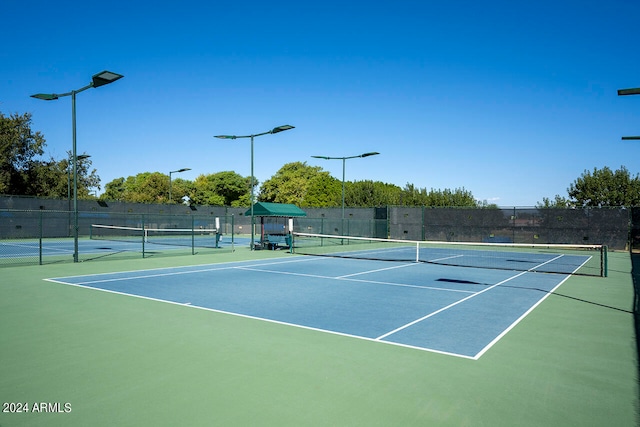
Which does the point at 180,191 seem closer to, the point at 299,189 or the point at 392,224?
the point at 299,189

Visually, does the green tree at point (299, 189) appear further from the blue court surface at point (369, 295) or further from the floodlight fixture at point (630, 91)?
the floodlight fixture at point (630, 91)

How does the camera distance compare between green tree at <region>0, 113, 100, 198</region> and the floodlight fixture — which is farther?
green tree at <region>0, 113, 100, 198</region>

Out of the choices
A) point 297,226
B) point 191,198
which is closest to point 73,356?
point 297,226

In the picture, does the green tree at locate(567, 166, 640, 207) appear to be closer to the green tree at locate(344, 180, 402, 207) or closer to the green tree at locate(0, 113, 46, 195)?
the green tree at locate(344, 180, 402, 207)

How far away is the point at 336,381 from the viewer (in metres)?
5.06

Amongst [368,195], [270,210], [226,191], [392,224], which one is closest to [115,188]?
[226,191]

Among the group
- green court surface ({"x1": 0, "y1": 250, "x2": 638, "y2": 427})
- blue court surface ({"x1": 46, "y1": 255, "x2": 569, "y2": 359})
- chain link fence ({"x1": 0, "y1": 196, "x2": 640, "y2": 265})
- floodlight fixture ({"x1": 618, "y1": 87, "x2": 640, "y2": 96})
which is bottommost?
blue court surface ({"x1": 46, "y1": 255, "x2": 569, "y2": 359})

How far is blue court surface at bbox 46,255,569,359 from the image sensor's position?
7371mm

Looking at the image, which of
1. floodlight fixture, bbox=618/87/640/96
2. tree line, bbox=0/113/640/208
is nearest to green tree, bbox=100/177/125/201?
tree line, bbox=0/113/640/208

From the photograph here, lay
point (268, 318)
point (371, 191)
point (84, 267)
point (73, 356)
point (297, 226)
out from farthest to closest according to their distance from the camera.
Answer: point (371, 191), point (297, 226), point (84, 267), point (268, 318), point (73, 356)

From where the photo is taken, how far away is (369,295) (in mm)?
10711

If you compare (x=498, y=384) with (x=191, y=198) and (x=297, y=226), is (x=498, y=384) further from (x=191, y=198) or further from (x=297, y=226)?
(x=191, y=198)

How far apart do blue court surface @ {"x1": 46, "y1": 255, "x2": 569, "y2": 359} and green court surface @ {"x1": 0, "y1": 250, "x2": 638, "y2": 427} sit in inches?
19.3

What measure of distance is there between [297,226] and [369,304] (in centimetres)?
2698
